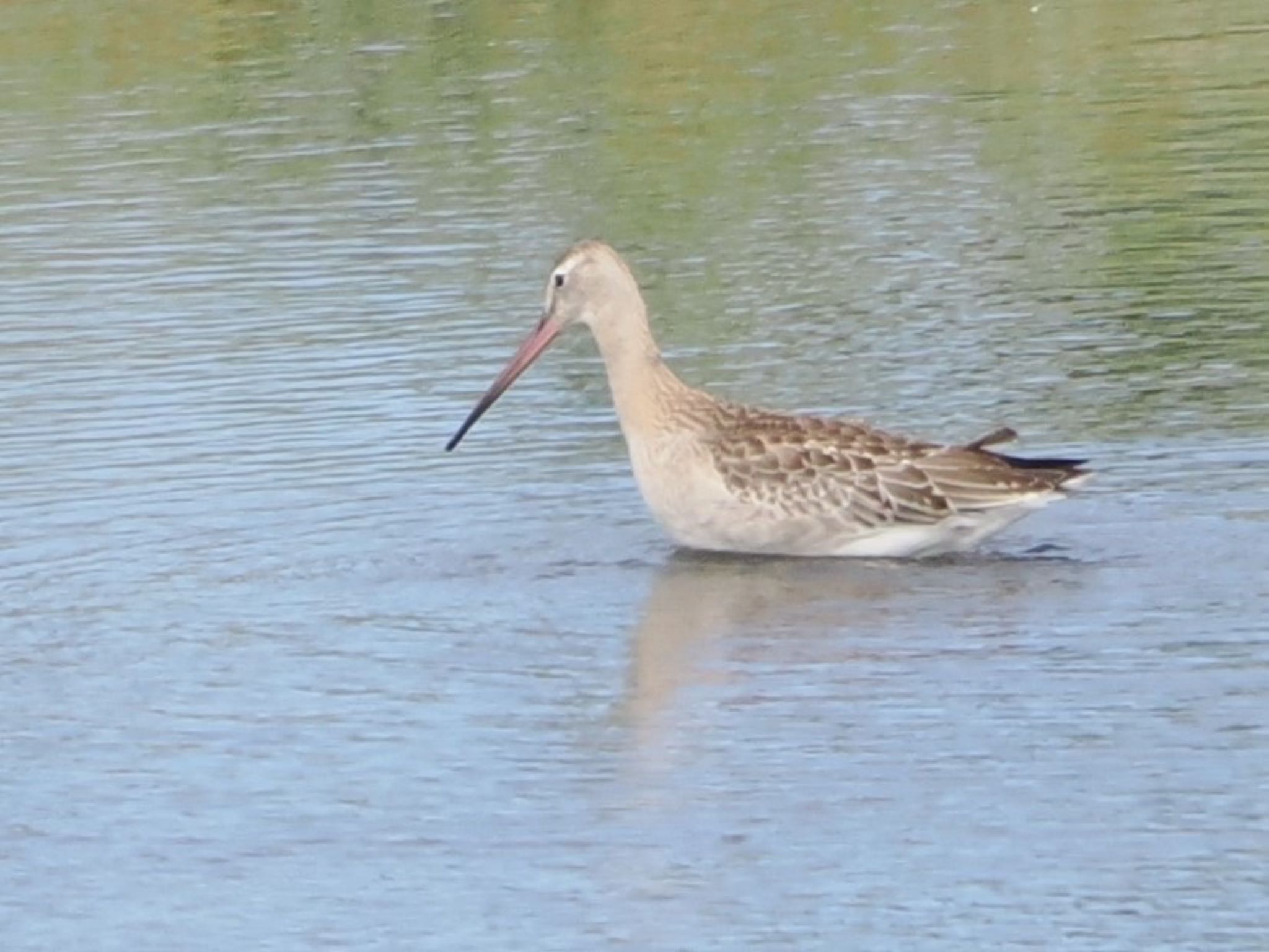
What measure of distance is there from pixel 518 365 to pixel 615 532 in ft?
2.98

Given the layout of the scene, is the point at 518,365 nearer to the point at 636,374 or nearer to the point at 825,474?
the point at 636,374

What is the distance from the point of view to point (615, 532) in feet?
42.5

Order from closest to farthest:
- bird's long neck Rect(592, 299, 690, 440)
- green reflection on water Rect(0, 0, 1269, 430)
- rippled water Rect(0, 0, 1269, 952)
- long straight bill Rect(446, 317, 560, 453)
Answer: rippled water Rect(0, 0, 1269, 952) < bird's long neck Rect(592, 299, 690, 440) < long straight bill Rect(446, 317, 560, 453) < green reflection on water Rect(0, 0, 1269, 430)

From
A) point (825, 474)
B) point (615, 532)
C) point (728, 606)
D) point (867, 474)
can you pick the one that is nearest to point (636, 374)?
point (615, 532)

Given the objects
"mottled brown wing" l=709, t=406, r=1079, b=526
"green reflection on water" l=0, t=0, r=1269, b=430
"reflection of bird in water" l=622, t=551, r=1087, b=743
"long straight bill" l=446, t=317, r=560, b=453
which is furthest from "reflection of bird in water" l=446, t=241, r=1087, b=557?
"green reflection on water" l=0, t=0, r=1269, b=430

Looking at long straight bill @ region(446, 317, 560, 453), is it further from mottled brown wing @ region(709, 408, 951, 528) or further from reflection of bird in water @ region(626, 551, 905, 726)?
reflection of bird in water @ region(626, 551, 905, 726)

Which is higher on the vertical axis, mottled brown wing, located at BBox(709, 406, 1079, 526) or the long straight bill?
the long straight bill

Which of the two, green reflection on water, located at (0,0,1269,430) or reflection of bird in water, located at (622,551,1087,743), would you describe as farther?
green reflection on water, located at (0,0,1269,430)

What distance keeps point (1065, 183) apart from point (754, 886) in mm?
11407

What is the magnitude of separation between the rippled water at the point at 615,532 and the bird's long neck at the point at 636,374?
464 mm

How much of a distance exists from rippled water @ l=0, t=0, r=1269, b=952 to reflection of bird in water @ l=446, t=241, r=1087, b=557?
0.17 meters

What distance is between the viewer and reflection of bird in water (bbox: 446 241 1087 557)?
41.0ft

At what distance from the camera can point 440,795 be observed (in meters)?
9.77

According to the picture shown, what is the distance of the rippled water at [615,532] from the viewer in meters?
9.10
